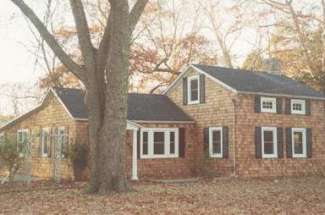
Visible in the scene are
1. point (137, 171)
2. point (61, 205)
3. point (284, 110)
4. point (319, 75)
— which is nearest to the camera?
point (61, 205)

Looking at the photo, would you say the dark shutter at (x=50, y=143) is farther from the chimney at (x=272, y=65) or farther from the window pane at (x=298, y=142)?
the chimney at (x=272, y=65)

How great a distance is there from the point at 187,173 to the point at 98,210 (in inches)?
553

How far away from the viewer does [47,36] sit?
55.2 feet

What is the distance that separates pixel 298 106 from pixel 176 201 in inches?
571

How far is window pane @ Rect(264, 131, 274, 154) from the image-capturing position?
25.1 metres

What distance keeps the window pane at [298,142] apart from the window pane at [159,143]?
6863mm

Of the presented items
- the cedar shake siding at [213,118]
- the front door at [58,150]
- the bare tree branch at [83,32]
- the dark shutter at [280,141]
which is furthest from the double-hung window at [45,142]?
the dark shutter at [280,141]

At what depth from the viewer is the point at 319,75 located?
105 ft

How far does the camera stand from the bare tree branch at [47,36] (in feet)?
54.4

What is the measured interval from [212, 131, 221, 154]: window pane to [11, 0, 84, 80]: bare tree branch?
9.84 m

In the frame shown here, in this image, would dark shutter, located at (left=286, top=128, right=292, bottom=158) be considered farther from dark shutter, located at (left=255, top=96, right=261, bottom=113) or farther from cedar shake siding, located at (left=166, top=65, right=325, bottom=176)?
dark shutter, located at (left=255, top=96, right=261, bottom=113)

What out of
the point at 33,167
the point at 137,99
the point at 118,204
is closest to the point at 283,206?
the point at 118,204

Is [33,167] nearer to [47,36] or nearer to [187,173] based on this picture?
[187,173]

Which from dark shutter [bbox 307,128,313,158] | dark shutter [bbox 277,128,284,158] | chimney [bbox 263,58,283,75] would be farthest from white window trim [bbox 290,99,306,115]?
chimney [bbox 263,58,283,75]
